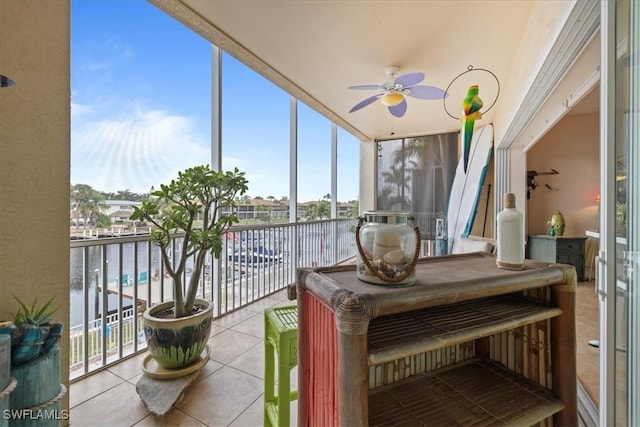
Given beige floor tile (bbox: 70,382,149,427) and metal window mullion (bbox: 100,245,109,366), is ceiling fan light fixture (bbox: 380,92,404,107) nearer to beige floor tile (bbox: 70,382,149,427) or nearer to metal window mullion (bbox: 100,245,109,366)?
metal window mullion (bbox: 100,245,109,366)

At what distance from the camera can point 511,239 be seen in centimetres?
88

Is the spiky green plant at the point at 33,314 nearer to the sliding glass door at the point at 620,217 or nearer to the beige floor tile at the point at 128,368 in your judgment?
the beige floor tile at the point at 128,368

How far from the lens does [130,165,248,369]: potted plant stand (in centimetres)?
163

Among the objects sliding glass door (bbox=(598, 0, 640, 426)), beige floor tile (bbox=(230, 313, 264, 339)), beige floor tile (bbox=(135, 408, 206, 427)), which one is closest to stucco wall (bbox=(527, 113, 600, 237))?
sliding glass door (bbox=(598, 0, 640, 426))

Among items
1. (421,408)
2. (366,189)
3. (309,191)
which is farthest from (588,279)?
(421,408)

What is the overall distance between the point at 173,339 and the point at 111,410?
0.43 metres

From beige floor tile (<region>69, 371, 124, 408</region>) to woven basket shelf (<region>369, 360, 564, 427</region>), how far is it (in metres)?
1.76

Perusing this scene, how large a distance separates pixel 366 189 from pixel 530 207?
2.99 metres

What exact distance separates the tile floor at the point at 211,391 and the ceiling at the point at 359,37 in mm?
2633

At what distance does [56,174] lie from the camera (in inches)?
52.7

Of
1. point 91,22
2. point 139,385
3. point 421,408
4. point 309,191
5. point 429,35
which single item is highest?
point 429,35

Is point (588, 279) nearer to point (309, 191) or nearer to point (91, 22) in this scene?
point (309, 191)

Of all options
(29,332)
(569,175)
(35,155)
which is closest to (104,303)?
(29,332)

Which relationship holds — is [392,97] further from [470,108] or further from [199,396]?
[199,396]
